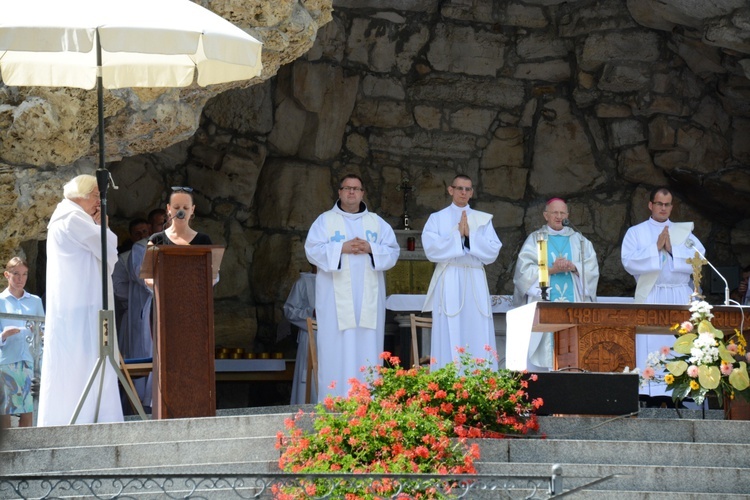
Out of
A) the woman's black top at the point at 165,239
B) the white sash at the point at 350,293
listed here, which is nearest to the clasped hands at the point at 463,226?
the white sash at the point at 350,293

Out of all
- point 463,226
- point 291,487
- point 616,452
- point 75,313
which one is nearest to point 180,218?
point 75,313

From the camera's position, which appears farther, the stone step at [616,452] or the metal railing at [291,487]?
the stone step at [616,452]

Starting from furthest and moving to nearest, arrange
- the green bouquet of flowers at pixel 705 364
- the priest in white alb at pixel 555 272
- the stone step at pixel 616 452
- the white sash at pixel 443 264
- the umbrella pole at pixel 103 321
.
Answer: the priest in white alb at pixel 555 272 < the white sash at pixel 443 264 < the green bouquet of flowers at pixel 705 364 < the umbrella pole at pixel 103 321 < the stone step at pixel 616 452

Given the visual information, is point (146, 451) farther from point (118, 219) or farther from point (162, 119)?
point (118, 219)

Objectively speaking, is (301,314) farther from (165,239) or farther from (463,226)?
(165,239)

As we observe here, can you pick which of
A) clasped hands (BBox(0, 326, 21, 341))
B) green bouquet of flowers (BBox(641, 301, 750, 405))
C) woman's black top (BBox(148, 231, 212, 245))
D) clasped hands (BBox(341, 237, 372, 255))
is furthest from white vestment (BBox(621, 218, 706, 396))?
clasped hands (BBox(0, 326, 21, 341))

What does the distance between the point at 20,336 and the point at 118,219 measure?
3752mm

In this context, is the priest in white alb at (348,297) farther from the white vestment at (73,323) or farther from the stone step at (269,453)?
the stone step at (269,453)

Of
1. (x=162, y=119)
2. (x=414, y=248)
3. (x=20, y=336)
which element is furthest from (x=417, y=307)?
(x=20, y=336)

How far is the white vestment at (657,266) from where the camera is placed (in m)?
11.4

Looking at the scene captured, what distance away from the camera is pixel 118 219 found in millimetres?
13445

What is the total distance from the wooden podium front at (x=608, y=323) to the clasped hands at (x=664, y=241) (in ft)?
8.02

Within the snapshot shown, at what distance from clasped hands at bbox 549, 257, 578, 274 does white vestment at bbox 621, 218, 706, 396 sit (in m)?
0.70

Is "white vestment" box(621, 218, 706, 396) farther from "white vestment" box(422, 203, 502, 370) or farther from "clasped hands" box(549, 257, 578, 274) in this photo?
"white vestment" box(422, 203, 502, 370)
